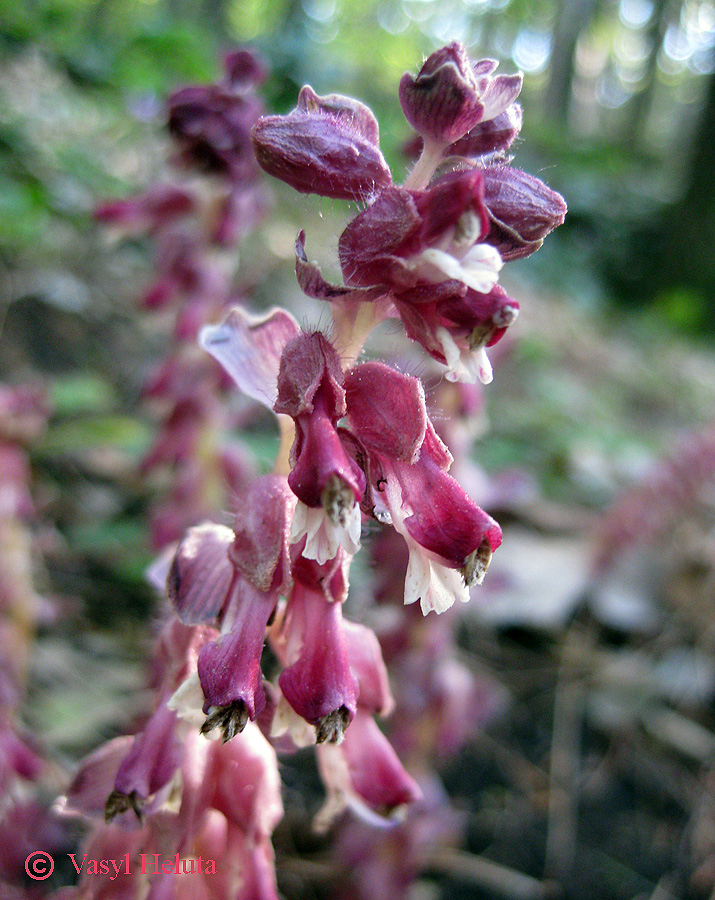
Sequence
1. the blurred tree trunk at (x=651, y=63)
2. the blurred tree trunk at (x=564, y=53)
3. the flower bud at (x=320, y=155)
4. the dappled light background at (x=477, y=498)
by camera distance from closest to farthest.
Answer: the flower bud at (x=320, y=155) → the dappled light background at (x=477, y=498) → the blurred tree trunk at (x=564, y=53) → the blurred tree trunk at (x=651, y=63)

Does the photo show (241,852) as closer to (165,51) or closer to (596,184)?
(165,51)

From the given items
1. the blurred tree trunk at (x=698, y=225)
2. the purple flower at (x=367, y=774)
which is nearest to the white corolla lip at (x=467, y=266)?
the purple flower at (x=367, y=774)

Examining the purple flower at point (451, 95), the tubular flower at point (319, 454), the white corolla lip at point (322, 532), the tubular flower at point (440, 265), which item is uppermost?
the purple flower at point (451, 95)

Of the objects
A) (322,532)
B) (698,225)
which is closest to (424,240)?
(322,532)

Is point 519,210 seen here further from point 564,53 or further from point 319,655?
point 564,53

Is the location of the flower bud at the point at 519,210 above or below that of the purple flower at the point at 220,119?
above

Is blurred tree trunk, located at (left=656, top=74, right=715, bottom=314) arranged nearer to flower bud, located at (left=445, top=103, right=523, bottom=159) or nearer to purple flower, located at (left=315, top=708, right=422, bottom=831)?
flower bud, located at (left=445, top=103, right=523, bottom=159)

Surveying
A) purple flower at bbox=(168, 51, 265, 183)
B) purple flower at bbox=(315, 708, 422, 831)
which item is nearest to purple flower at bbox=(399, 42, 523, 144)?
purple flower at bbox=(315, 708, 422, 831)

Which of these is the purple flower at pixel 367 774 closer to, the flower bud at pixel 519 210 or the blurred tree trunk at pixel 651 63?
the flower bud at pixel 519 210
